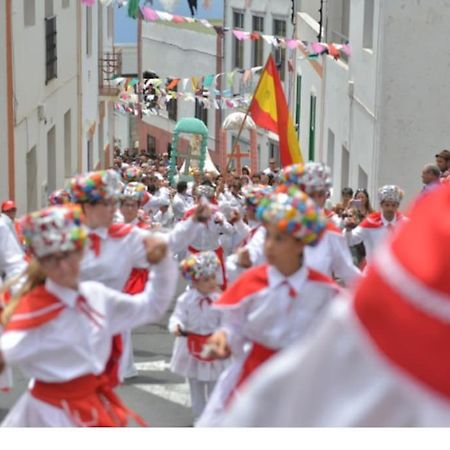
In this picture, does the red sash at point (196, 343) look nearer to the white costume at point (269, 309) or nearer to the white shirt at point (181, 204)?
the white costume at point (269, 309)

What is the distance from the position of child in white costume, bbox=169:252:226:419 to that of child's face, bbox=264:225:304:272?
2931 mm

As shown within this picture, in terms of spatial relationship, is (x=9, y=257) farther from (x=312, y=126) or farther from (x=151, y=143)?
(x=151, y=143)

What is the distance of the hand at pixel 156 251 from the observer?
562 cm

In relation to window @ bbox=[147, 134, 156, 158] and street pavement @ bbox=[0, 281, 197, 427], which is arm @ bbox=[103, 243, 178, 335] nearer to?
street pavement @ bbox=[0, 281, 197, 427]

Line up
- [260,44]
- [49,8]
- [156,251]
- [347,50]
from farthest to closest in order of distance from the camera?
[260,44], [49,8], [347,50], [156,251]

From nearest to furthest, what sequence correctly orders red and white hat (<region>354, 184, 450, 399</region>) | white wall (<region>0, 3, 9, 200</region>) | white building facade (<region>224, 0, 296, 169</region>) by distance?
1. red and white hat (<region>354, 184, 450, 399</region>)
2. white wall (<region>0, 3, 9, 200</region>)
3. white building facade (<region>224, 0, 296, 169</region>)

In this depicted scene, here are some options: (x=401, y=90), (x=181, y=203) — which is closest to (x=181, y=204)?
(x=181, y=203)

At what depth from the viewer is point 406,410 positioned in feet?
5.73

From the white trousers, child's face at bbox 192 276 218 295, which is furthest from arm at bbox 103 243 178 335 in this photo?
the white trousers

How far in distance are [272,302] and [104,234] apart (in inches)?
60.5

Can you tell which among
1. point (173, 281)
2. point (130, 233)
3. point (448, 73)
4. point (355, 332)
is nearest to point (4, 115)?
point (448, 73)

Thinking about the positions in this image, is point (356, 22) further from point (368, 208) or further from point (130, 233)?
point (130, 233)

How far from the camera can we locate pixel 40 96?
71.6 ft

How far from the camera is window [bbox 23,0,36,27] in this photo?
67.7 feet
